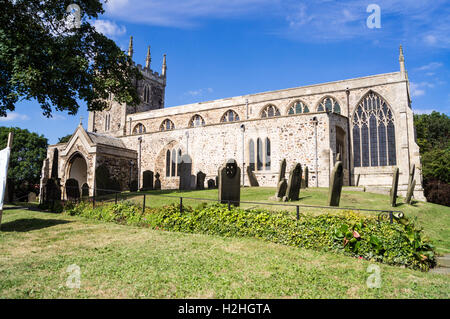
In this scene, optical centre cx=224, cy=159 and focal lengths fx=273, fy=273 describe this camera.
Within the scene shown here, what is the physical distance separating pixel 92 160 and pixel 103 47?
9759 mm

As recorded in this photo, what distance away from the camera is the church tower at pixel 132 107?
1613 inches

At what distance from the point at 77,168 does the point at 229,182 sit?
64.5ft

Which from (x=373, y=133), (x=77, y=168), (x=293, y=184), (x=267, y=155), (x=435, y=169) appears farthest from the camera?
(x=435, y=169)

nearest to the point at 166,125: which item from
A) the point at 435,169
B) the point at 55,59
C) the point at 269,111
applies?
the point at 269,111

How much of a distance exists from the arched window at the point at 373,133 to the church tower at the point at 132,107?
96.0 feet

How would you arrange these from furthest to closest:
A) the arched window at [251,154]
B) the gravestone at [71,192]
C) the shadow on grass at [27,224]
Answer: the arched window at [251,154] → the gravestone at [71,192] → the shadow on grass at [27,224]

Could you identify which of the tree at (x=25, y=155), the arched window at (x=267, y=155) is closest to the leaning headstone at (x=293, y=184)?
the arched window at (x=267, y=155)

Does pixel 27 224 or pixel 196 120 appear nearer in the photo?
pixel 27 224

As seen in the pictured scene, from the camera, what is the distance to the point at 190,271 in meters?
4.98

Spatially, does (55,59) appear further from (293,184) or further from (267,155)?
(267,155)

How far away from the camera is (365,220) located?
7074 mm

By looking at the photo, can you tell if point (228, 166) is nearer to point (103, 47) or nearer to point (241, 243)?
point (241, 243)

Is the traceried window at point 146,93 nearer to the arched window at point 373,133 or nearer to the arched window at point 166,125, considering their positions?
the arched window at point 166,125
